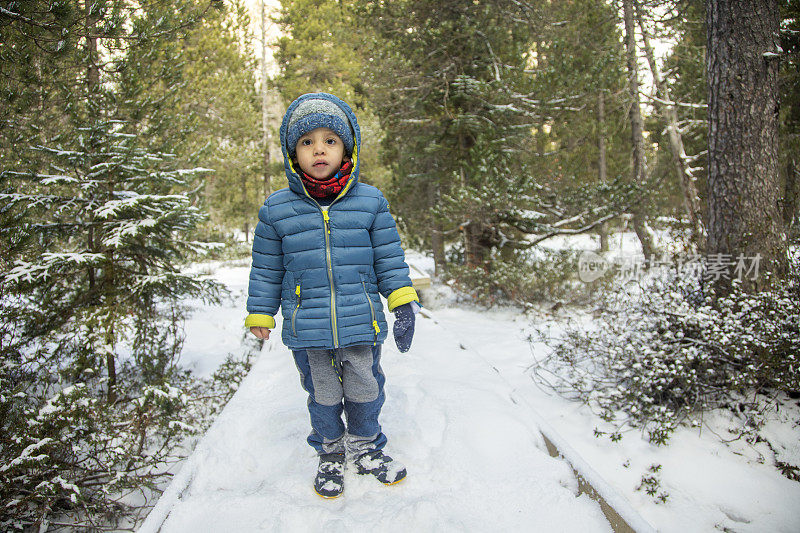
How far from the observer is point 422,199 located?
432 inches

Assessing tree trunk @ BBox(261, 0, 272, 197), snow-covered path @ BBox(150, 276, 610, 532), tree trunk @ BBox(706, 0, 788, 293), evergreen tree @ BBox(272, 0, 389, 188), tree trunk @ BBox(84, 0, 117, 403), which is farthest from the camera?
tree trunk @ BBox(261, 0, 272, 197)

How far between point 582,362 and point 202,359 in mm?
5173

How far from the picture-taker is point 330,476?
2193 mm

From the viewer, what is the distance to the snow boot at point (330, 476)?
213 cm

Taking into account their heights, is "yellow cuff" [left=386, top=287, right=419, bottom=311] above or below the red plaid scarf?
below

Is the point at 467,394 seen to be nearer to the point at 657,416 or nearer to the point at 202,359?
the point at 657,416

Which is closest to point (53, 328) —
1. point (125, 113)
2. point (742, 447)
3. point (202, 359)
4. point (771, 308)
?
point (202, 359)

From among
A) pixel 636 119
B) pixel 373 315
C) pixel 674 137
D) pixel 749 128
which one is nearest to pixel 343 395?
pixel 373 315

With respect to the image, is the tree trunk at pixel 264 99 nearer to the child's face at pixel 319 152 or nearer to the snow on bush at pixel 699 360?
the snow on bush at pixel 699 360

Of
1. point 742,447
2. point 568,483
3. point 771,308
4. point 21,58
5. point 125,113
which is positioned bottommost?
point 742,447

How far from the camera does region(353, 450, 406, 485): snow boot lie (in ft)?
7.29

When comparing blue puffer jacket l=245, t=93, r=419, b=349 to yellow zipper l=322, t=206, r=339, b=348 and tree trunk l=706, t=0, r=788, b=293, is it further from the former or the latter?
tree trunk l=706, t=0, r=788, b=293

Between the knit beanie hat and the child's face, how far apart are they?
0.03 m

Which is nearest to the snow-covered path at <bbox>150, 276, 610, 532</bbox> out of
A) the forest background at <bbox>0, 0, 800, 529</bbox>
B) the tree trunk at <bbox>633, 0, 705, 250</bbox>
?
the forest background at <bbox>0, 0, 800, 529</bbox>
